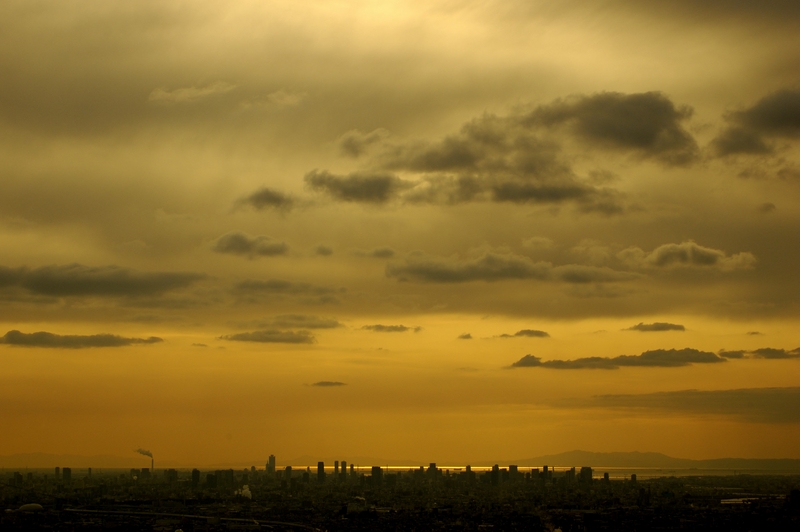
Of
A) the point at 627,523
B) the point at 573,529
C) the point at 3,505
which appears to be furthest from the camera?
the point at 3,505

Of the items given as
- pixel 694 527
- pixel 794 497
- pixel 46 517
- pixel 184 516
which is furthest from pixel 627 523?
pixel 46 517

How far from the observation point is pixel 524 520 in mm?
160875

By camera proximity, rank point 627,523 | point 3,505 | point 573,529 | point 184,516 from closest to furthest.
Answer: point 573,529 < point 627,523 < point 184,516 < point 3,505

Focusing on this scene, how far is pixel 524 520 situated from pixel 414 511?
33774 mm

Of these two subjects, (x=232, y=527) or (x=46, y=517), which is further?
(x=46, y=517)

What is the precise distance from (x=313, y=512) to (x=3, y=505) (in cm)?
6274

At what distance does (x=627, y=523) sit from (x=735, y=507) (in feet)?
164

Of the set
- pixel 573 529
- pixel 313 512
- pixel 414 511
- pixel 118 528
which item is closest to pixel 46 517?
pixel 118 528

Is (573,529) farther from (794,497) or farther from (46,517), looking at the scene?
(46,517)

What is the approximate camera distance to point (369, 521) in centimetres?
16038

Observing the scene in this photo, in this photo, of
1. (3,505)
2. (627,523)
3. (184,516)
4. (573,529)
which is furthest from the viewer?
(3,505)

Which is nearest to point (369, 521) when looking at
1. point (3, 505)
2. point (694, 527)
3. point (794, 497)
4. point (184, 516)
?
point (184, 516)

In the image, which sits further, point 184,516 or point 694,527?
point 184,516

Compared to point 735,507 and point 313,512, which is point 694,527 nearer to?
point 735,507
